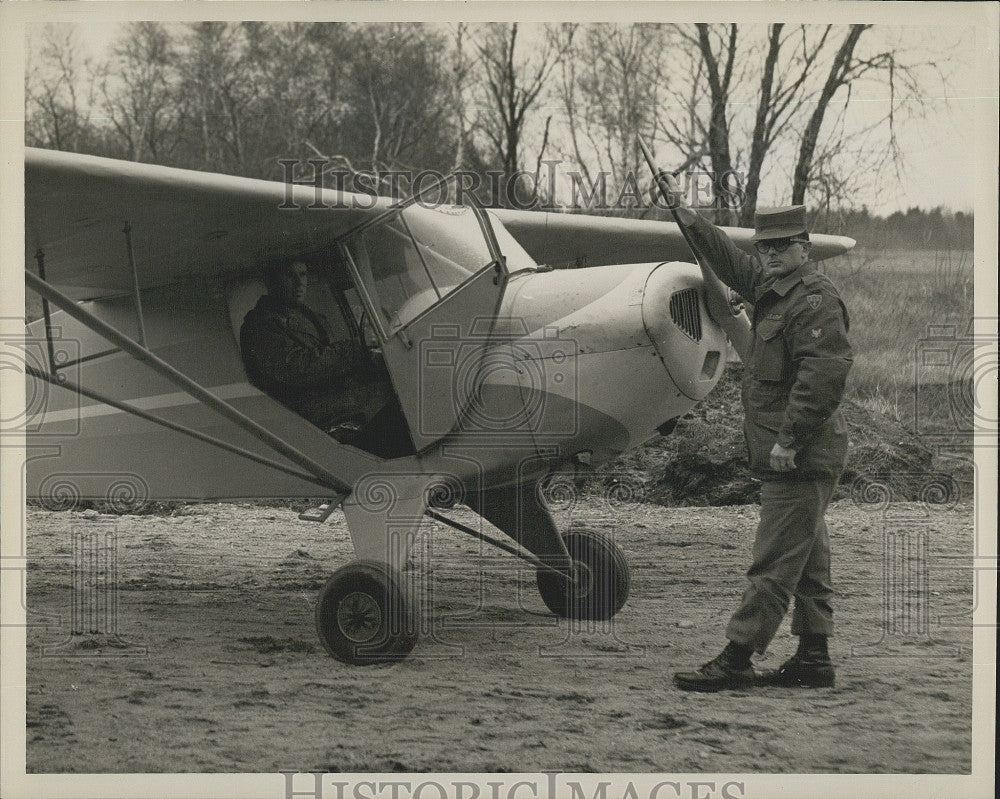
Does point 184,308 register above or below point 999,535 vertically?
above

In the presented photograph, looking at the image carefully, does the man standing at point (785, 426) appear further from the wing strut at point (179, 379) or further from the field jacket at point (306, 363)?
the wing strut at point (179, 379)

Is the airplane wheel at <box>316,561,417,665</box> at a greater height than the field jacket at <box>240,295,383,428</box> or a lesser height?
lesser

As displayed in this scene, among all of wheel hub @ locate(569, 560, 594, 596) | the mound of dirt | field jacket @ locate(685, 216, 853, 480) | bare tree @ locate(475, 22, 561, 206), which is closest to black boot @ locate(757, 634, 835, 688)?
field jacket @ locate(685, 216, 853, 480)

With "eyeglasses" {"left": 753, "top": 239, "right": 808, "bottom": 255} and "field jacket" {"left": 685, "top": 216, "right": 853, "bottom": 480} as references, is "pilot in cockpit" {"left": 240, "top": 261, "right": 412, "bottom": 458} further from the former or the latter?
"eyeglasses" {"left": 753, "top": 239, "right": 808, "bottom": 255}

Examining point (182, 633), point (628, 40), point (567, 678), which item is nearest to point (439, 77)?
point (628, 40)

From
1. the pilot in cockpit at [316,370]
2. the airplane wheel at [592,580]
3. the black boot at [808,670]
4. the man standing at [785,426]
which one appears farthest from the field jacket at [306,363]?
the black boot at [808,670]

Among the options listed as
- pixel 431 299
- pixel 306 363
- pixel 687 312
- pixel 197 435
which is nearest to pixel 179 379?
pixel 197 435

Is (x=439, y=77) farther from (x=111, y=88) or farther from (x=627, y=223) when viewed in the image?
(x=627, y=223)

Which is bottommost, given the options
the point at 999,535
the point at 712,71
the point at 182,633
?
the point at 182,633
